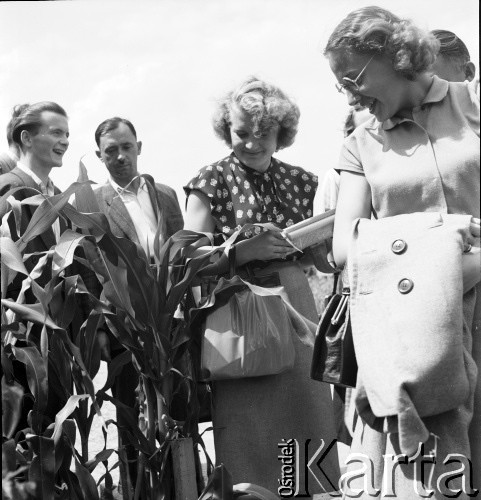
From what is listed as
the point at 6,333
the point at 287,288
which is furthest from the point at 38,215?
the point at 287,288

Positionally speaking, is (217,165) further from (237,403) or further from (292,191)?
(237,403)

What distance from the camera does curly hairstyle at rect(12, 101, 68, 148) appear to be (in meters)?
3.70

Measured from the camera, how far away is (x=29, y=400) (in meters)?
3.26

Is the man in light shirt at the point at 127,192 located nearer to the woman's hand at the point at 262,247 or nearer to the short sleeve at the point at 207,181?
the short sleeve at the point at 207,181

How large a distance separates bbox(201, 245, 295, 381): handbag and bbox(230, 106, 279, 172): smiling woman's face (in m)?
0.41

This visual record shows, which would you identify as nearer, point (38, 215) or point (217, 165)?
point (38, 215)

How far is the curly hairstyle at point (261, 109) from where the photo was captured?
324 cm

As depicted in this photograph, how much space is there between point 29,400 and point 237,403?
73cm

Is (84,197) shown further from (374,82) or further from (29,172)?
(374,82)

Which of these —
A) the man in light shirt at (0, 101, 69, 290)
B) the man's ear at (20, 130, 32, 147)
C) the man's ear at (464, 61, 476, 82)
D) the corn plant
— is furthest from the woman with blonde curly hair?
the man's ear at (20, 130, 32, 147)

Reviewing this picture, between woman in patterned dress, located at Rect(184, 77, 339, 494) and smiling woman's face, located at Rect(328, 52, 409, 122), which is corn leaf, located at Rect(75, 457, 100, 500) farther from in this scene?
smiling woman's face, located at Rect(328, 52, 409, 122)

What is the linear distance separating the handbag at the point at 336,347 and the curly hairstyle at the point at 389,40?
609 millimetres

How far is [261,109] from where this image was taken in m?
3.24

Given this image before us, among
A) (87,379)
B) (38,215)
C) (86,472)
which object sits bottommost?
(86,472)
